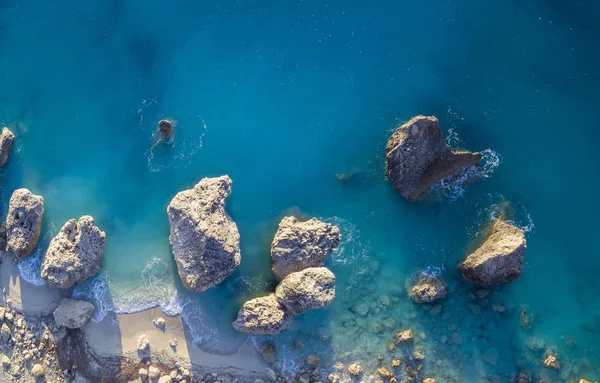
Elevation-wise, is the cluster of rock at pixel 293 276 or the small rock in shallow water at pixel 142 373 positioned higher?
the cluster of rock at pixel 293 276

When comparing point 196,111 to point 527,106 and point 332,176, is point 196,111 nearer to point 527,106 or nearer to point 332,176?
point 332,176

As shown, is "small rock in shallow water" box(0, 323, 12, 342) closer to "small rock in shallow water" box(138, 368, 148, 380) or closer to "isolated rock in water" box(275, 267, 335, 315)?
"small rock in shallow water" box(138, 368, 148, 380)

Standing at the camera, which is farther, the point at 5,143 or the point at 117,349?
the point at 5,143

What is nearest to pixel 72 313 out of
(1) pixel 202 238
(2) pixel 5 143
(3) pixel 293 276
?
(1) pixel 202 238

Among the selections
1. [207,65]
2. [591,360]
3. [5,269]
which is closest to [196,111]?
[207,65]

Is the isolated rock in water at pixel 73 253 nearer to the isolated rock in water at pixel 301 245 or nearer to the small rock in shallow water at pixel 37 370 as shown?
the small rock in shallow water at pixel 37 370

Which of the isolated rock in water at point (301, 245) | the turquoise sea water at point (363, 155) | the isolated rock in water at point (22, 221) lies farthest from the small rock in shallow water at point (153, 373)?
the isolated rock in water at point (22, 221)

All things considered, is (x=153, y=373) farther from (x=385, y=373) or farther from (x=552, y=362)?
(x=552, y=362)
